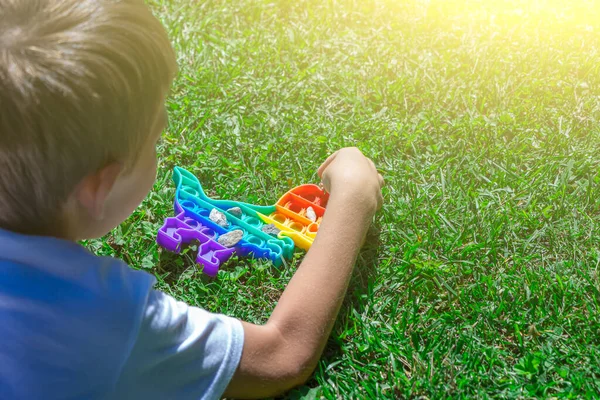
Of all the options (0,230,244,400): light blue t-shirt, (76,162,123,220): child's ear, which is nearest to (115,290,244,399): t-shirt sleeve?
(0,230,244,400): light blue t-shirt

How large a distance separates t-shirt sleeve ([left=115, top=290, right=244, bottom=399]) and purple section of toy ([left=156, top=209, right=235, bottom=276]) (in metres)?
0.58

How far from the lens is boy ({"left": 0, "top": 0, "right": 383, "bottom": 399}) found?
1259mm

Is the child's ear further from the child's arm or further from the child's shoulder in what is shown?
the child's arm

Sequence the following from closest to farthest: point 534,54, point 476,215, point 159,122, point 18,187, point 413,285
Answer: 1. point 18,187
2. point 159,122
3. point 413,285
4. point 476,215
5. point 534,54

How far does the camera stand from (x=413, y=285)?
87.3 inches

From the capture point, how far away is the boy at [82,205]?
126 centimetres

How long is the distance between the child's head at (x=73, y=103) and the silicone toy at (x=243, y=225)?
0.79 metres

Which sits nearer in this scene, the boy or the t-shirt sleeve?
the boy

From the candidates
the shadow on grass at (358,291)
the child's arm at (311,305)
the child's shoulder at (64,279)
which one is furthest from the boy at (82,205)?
the shadow on grass at (358,291)

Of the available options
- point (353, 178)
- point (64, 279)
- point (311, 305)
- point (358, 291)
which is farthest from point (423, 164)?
point (64, 279)

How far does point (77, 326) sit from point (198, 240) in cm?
98

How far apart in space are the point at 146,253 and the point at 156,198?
26cm

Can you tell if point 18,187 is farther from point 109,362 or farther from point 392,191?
point 392,191

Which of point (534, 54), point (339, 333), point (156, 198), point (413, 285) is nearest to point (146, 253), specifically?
point (156, 198)
